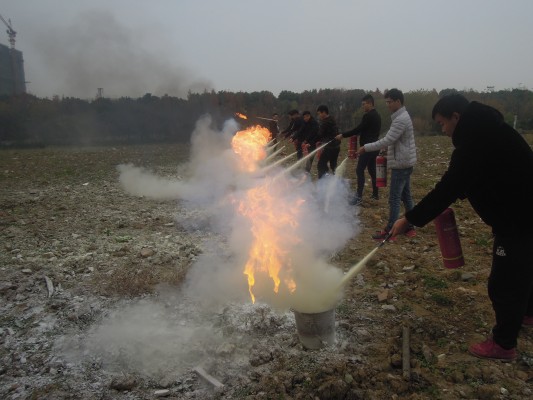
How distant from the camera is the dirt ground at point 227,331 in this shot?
319 centimetres

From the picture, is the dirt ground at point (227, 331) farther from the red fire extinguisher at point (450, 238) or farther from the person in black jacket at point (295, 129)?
the person in black jacket at point (295, 129)

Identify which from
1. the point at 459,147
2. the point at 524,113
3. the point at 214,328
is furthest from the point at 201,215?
the point at 524,113

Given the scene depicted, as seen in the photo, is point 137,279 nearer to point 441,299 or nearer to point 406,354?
point 406,354

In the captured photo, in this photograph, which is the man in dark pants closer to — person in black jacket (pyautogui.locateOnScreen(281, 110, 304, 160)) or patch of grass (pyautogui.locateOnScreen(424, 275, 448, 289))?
patch of grass (pyautogui.locateOnScreen(424, 275, 448, 289))

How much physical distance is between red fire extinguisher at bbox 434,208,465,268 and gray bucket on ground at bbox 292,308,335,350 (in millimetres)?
1300

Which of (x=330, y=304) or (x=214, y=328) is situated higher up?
(x=330, y=304)

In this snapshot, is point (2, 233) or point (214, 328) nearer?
point (214, 328)

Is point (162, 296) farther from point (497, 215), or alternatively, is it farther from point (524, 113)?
point (524, 113)

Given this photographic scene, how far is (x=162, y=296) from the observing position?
485 centimetres

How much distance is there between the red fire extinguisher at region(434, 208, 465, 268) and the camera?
3707 mm

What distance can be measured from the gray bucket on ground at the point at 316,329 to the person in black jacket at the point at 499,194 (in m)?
1.20

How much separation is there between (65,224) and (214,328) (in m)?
5.54

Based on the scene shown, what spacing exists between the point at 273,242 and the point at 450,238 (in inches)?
73.7

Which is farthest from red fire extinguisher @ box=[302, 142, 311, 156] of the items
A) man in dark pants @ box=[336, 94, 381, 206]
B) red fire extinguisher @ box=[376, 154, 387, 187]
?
red fire extinguisher @ box=[376, 154, 387, 187]
